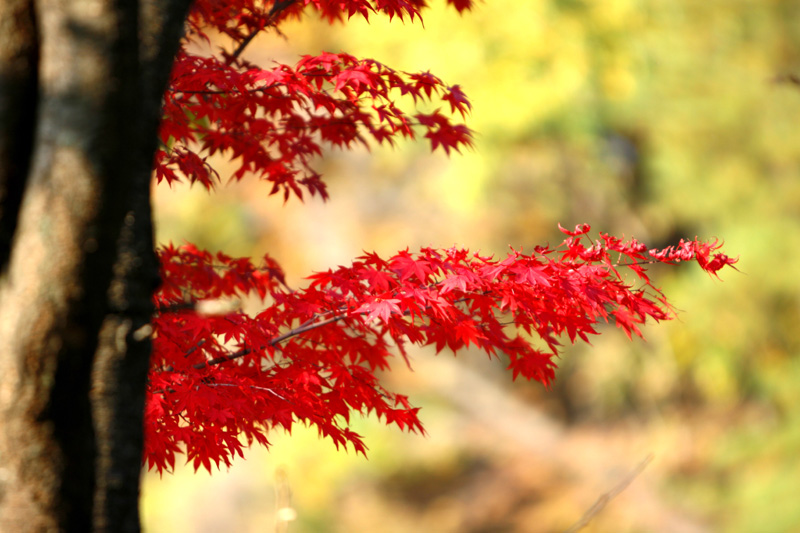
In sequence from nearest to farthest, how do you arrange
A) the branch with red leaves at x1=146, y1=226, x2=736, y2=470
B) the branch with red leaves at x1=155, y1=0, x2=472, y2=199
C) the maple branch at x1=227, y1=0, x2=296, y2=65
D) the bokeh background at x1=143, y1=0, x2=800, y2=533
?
the branch with red leaves at x1=146, y1=226, x2=736, y2=470, the branch with red leaves at x1=155, y1=0, x2=472, y2=199, the maple branch at x1=227, y1=0, x2=296, y2=65, the bokeh background at x1=143, y1=0, x2=800, y2=533

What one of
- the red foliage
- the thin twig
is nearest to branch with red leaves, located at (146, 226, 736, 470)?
the red foliage

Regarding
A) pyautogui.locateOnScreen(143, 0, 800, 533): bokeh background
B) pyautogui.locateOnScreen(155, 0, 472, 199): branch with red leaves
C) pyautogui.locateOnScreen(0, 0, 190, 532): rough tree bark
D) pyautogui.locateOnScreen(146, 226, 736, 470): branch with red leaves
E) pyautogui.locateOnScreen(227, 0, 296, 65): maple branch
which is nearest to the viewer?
pyautogui.locateOnScreen(0, 0, 190, 532): rough tree bark

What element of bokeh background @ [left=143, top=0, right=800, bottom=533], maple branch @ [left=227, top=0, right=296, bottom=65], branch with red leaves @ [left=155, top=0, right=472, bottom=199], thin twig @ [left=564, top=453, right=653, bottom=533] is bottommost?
thin twig @ [left=564, top=453, right=653, bottom=533]

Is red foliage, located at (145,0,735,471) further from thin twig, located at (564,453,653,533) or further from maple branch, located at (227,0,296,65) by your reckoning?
thin twig, located at (564,453,653,533)

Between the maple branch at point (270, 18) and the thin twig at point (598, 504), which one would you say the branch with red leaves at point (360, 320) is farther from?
the maple branch at point (270, 18)

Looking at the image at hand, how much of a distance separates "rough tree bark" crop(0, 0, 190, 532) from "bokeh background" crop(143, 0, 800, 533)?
22.9ft

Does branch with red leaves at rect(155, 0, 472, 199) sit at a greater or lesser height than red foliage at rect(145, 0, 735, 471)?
greater

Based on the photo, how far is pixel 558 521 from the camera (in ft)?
32.6

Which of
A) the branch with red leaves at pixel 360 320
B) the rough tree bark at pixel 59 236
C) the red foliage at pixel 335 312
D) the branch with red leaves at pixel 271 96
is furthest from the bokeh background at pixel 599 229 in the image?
the rough tree bark at pixel 59 236

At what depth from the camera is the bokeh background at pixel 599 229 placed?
857 cm

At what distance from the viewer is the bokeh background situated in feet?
28.1

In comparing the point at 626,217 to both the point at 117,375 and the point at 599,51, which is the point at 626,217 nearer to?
the point at 599,51

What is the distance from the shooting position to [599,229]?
10133 mm

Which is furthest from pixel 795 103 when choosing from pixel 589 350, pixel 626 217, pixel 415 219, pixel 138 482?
pixel 138 482
